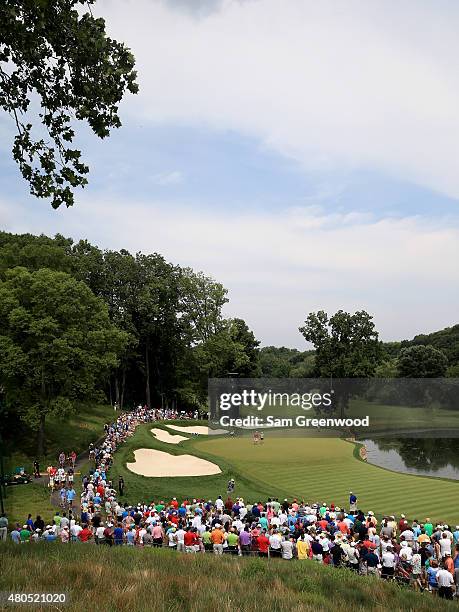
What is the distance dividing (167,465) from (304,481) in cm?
1023

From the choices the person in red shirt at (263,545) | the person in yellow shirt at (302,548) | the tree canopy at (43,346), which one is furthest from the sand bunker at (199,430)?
the person in yellow shirt at (302,548)

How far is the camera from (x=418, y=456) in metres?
50.5

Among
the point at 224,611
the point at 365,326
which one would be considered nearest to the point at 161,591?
the point at 224,611

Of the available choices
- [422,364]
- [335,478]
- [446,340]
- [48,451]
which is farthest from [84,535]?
[446,340]

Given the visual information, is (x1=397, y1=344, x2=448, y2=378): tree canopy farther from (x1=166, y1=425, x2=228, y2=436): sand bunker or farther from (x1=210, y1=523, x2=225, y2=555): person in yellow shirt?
(x1=210, y1=523, x2=225, y2=555): person in yellow shirt

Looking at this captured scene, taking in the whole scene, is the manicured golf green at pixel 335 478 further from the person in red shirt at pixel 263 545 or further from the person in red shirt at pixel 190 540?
the person in red shirt at pixel 190 540

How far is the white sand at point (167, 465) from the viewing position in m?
36.7

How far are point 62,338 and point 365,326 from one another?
166 feet

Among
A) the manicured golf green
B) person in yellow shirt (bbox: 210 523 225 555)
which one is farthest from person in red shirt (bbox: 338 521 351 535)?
the manicured golf green

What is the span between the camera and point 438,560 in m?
16.2

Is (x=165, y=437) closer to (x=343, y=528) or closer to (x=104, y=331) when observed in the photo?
(x=104, y=331)

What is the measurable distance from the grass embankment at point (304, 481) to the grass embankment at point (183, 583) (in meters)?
17.2

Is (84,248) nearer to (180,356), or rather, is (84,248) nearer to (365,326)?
(180,356)

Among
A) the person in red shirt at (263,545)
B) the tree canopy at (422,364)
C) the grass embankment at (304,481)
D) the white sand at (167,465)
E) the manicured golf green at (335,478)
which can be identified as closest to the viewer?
the person in red shirt at (263,545)
